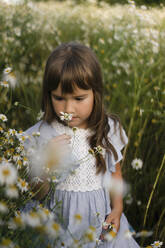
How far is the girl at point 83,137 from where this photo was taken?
129 centimetres

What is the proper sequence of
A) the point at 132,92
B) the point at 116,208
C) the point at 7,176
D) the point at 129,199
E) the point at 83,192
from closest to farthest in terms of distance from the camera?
the point at 7,176 < the point at 83,192 < the point at 116,208 < the point at 129,199 < the point at 132,92

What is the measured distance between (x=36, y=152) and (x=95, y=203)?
Result: 0.43 m

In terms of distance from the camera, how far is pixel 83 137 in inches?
57.2

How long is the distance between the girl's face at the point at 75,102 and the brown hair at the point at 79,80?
24 mm

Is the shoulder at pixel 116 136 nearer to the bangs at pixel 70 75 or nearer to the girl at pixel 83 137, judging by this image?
the girl at pixel 83 137

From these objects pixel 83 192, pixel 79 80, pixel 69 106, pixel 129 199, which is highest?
pixel 79 80

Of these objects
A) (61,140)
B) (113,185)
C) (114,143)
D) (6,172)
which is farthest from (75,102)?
(6,172)

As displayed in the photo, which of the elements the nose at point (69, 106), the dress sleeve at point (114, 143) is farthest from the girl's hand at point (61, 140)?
the dress sleeve at point (114, 143)

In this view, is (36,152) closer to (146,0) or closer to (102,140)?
(102,140)

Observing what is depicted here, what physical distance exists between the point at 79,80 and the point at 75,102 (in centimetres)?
10

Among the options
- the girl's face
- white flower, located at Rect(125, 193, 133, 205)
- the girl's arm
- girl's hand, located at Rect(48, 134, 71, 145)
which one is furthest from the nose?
white flower, located at Rect(125, 193, 133, 205)

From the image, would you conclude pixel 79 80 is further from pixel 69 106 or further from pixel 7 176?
pixel 7 176

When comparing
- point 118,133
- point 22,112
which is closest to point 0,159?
point 118,133

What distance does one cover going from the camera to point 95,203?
138cm
